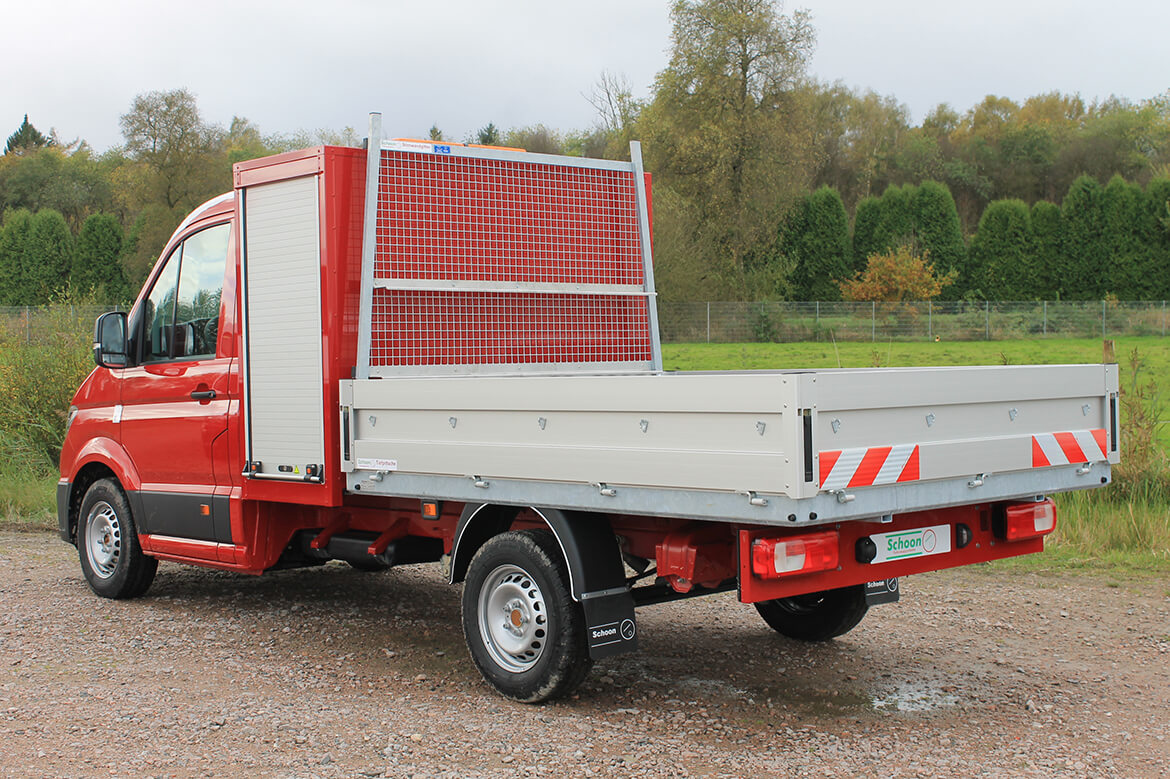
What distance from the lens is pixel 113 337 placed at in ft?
24.9

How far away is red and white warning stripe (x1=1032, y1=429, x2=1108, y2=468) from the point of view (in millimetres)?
5172

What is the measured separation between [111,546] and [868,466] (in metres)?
5.61

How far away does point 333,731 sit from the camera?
16.5 ft

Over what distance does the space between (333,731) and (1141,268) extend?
137 ft

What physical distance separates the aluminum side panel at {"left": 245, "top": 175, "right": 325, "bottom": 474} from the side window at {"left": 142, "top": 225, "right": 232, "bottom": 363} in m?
0.56

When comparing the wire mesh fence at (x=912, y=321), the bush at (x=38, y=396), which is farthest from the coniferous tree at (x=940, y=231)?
the bush at (x=38, y=396)

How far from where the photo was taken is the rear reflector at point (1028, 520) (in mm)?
5359

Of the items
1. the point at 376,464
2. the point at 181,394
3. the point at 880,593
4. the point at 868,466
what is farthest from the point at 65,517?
the point at 868,466

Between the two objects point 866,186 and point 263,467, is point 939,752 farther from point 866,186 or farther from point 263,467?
point 866,186

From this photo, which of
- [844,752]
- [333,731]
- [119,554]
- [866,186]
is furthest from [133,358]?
[866,186]

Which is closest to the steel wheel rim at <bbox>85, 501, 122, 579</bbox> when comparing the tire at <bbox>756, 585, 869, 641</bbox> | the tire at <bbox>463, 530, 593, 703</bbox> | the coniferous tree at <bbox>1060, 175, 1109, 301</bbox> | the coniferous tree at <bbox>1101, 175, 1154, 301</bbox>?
the tire at <bbox>463, 530, 593, 703</bbox>

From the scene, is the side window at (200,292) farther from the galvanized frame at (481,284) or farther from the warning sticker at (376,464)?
the warning sticker at (376,464)

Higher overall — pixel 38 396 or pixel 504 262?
pixel 504 262

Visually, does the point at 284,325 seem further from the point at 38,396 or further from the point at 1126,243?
the point at 1126,243
